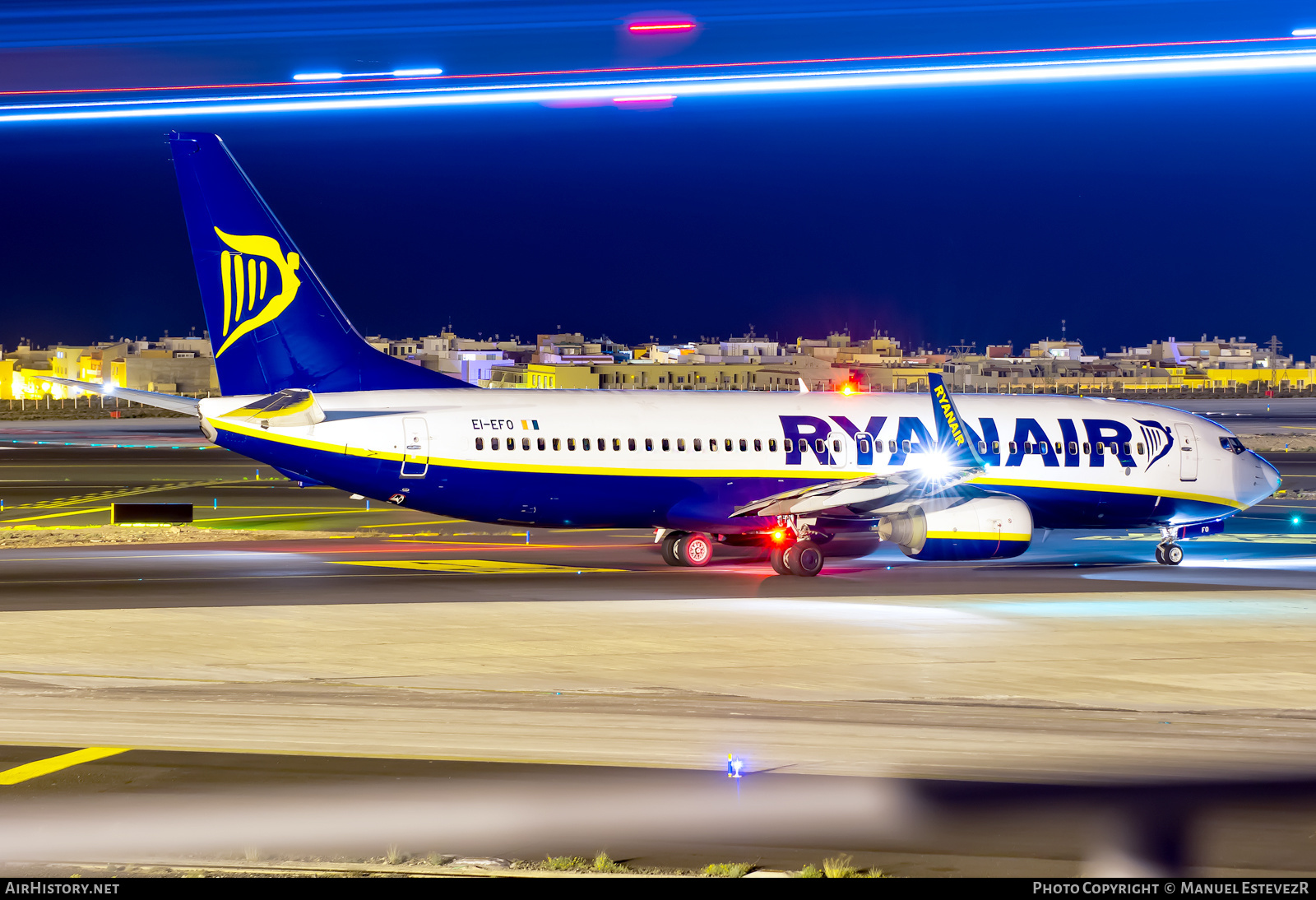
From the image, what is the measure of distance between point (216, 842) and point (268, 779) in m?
2.26

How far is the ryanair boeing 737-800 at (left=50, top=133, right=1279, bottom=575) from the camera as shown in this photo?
30.6 metres

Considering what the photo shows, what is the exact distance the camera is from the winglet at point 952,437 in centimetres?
3516

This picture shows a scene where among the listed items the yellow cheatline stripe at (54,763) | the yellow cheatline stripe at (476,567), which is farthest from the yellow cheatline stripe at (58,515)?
the yellow cheatline stripe at (54,763)

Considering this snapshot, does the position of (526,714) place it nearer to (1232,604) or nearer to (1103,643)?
(1103,643)

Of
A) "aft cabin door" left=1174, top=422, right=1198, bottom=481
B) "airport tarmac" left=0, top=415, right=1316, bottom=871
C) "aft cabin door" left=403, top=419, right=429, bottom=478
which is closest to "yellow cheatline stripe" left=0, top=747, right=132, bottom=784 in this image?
"airport tarmac" left=0, top=415, right=1316, bottom=871

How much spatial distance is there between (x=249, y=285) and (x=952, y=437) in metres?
17.7

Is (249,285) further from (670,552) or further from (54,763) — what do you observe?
(54,763)

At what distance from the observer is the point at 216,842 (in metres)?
11.8

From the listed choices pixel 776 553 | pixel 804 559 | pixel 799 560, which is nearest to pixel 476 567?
pixel 776 553

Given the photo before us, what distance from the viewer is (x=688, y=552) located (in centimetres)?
3503

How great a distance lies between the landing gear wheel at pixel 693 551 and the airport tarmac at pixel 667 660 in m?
0.68

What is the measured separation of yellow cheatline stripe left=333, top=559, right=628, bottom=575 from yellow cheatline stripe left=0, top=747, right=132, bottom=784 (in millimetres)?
17195

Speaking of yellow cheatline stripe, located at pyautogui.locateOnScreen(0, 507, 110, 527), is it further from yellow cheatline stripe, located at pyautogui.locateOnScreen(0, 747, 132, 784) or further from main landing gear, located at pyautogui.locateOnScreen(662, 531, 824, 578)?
yellow cheatline stripe, located at pyautogui.locateOnScreen(0, 747, 132, 784)

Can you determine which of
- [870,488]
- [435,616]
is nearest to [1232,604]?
[870,488]
